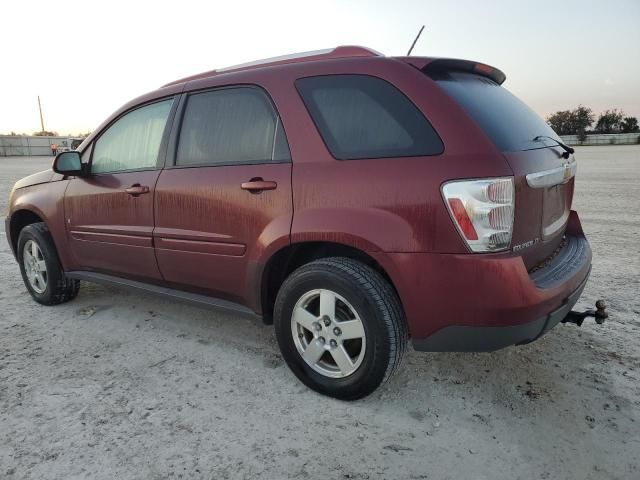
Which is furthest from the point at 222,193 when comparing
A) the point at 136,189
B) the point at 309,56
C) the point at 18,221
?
the point at 18,221

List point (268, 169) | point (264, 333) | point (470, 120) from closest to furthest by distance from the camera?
point (470, 120) → point (268, 169) → point (264, 333)

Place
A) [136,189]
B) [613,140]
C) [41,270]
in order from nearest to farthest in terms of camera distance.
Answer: [136,189] → [41,270] → [613,140]

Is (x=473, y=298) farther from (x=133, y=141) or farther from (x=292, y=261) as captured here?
(x=133, y=141)

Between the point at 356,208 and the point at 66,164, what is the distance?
2.49m

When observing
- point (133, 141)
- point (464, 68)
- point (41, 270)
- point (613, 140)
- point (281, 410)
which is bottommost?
point (613, 140)

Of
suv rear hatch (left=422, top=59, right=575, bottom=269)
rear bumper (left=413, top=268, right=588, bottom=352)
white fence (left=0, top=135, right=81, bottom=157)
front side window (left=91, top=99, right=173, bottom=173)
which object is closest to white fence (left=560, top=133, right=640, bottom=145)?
suv rear hatch (left=422, top=59, right=575, bottom=269)

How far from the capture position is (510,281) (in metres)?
2.06

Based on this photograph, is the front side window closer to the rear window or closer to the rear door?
the rear door

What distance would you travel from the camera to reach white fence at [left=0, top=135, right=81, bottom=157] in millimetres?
40375

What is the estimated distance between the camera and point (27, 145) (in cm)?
4184

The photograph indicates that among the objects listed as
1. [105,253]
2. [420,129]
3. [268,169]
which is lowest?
[105,253]

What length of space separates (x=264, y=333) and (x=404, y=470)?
165 centimetres

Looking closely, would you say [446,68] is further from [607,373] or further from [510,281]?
[607,373]

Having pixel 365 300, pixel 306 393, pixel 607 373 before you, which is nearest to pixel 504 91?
pixel 365 300
